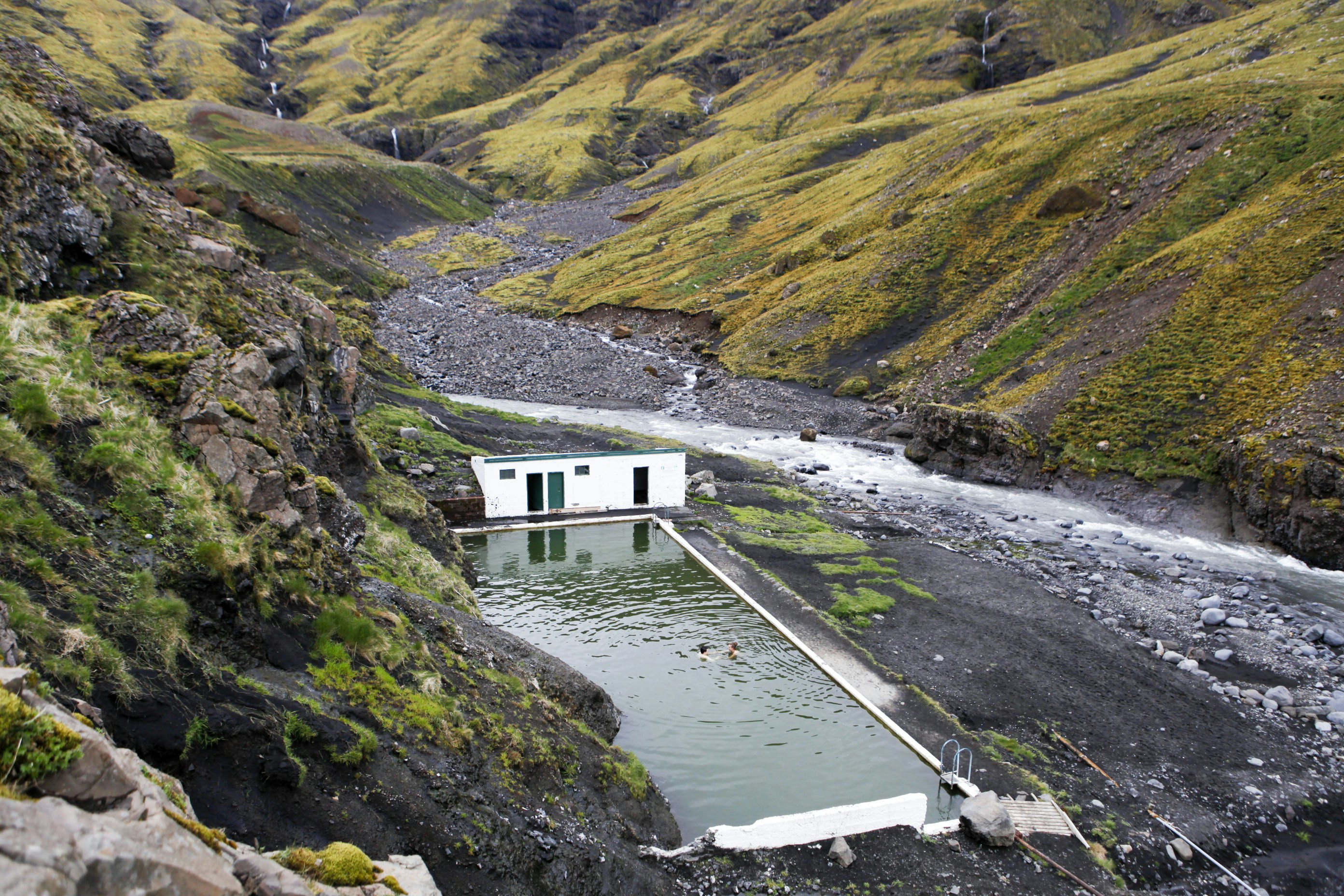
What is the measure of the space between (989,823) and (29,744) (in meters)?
16.5

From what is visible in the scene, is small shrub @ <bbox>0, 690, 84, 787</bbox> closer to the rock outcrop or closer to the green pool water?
the green pool water

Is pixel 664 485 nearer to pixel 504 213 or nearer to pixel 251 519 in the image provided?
pixel 251 519

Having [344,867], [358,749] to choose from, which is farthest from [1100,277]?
[344,867]

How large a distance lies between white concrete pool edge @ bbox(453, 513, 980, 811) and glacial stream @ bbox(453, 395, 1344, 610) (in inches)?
Answer: 397

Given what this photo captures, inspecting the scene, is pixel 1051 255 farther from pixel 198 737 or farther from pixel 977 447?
pixel 198 737

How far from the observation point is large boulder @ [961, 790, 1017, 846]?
15.5 meters

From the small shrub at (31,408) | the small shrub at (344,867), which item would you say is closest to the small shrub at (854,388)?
the small shrub at (31,408)

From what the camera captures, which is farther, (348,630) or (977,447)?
(977,447)

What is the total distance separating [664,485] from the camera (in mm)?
36344

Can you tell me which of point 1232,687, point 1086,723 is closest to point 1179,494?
point 1232,687

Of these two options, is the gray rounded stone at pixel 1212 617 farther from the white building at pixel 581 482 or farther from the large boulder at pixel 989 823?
the white building at pixel 581 482

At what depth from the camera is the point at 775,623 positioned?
82.2 ft

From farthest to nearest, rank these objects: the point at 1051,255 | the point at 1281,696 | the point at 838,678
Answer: the point at 1051,255 < the point at 1281,696 < the point at 838,678

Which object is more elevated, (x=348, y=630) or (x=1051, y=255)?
(x=1051, y=255)
